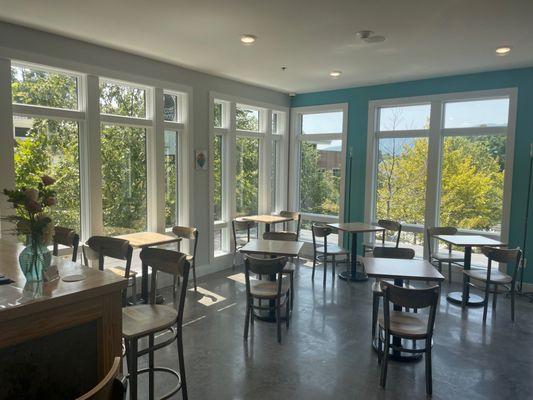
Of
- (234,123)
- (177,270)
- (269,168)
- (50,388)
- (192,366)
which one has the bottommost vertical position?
(192,366)

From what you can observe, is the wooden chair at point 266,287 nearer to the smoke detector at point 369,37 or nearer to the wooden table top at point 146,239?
the wooden table top at point 146,239

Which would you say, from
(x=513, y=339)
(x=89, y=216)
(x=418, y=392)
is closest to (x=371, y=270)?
(x=418, y=392)

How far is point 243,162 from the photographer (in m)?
6.77

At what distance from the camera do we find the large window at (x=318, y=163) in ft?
23.2

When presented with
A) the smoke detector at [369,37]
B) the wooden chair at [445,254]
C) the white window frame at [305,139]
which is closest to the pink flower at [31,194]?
the smoke detector at [369,37]

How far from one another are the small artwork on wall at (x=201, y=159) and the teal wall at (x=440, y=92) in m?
2.47

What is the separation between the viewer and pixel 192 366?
10.7 ft

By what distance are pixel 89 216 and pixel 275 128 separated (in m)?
3.98

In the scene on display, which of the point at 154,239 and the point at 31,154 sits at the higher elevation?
the point at 31,154

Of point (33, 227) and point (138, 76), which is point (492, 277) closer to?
point (33, 227)

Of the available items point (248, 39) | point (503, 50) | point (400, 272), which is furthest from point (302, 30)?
point (400, 272)

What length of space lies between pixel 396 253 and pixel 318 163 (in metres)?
3.49

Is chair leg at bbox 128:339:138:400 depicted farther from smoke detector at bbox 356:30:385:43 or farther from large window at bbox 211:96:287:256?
large window at bbox 211:96:287:256

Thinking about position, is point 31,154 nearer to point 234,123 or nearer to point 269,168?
point 234,123
